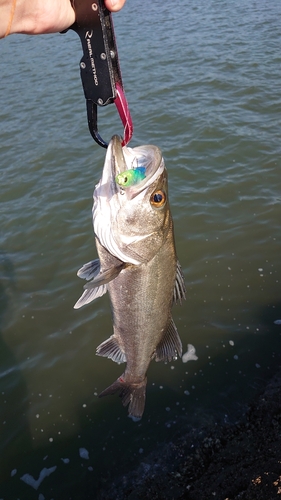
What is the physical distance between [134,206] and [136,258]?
39 cm

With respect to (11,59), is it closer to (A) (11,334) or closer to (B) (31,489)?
(A) (11,334)

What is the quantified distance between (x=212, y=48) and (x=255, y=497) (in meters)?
14.3

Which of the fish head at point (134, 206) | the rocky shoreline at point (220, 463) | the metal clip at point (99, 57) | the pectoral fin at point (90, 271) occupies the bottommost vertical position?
the rocky shoreline at point (220, 463)

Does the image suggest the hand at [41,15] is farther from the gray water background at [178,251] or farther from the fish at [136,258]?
the gray water background at [178,251]

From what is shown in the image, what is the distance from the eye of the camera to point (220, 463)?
448 cm

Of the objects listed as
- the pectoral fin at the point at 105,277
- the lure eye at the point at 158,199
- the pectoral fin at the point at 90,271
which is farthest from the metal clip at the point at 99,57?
the pectoral fin at the point at 90,271

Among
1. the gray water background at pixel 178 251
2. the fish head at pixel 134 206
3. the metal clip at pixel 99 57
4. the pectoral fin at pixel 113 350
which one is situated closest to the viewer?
the metal clip at pixel 99 57

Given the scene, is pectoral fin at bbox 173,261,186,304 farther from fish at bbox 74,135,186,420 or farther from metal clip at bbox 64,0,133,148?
metal clip at bbox 64,0,133,148

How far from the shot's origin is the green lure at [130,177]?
2.77 meters

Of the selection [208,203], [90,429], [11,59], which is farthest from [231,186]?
[11,59]

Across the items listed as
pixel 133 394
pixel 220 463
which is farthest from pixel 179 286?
pixel 220 463

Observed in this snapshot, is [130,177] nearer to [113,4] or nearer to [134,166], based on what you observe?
[134,166]

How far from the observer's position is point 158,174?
9.53 ft

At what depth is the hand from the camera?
2.58 metres
